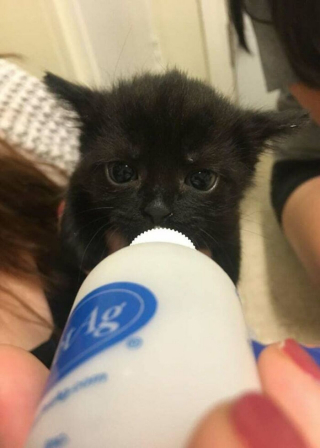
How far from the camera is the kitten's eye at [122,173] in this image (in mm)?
561

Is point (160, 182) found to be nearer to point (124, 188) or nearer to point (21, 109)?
point (124, 188)

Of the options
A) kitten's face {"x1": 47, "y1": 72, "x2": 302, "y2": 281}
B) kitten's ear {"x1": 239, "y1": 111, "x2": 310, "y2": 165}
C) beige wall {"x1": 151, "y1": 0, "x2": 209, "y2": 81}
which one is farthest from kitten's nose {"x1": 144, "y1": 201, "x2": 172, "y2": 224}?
beige wall {"x1": 151, "y1": 0, "x2": 209, "y2": 81}

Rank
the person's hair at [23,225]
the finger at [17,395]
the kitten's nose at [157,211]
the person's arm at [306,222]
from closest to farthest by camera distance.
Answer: the finger at [17,395]
the kitten's nose at [157,211]
the person's hair at [23,225]
the person's arm at [306,222]

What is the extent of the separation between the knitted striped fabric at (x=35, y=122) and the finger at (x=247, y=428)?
1.77 feet

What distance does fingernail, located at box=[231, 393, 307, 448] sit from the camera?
0.20m

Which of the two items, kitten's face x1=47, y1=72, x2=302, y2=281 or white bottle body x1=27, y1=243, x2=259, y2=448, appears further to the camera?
kitten's face x1=47, y1=72, x2=302, y2=281

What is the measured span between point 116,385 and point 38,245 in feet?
1.37

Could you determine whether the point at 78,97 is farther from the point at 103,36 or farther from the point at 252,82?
the point at 252,82

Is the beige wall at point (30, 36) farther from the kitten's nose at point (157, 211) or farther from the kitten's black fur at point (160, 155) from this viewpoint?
the kitten's nose at point (157, 211)

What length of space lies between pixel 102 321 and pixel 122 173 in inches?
11.5

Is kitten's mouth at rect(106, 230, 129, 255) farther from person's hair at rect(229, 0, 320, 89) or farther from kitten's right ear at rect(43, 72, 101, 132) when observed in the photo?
person's hair at rect(229, 0, 320, 89)

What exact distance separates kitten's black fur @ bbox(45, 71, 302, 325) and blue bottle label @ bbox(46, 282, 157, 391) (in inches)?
8.5

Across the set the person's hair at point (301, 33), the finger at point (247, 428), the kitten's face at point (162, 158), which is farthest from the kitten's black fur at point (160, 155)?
the finger at point (247, 428)

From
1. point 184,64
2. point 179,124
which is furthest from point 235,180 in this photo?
point 184,64
